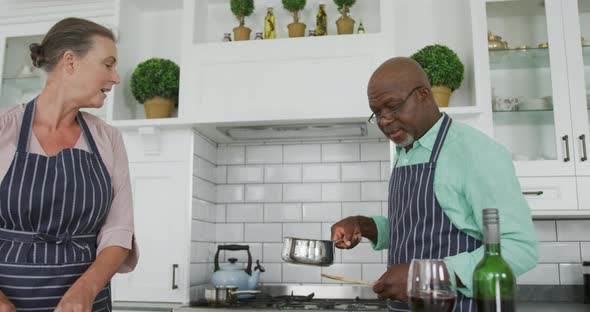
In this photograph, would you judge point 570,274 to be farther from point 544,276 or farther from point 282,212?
point 282,212

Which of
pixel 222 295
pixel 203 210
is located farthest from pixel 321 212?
pixel 222 295

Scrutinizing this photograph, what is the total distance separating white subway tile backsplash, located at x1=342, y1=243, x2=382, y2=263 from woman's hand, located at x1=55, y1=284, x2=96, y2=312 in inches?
76.7

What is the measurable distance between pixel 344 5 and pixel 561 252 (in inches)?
68.3

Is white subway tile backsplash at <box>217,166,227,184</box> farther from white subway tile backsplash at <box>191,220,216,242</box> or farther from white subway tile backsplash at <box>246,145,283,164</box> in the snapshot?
white subway tile backsplash at <box>191,220,216,242</box>

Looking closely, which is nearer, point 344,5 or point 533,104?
point 533,104

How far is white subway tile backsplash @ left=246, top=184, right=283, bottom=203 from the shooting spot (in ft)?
10.8

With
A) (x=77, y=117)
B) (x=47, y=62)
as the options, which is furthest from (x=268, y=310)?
(x=47, y=62)

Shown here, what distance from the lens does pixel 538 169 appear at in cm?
271

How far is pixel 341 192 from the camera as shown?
10.6 feet

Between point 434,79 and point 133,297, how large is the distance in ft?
6.13

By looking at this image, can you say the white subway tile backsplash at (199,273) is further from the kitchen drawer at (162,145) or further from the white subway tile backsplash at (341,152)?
the white subway tile backsplash at (341,152)

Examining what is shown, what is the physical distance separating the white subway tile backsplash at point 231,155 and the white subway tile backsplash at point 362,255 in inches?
32.7

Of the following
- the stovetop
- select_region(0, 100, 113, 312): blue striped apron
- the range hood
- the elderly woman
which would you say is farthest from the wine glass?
the range hood

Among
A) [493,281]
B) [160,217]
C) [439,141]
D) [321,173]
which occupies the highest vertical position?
[321,173]
